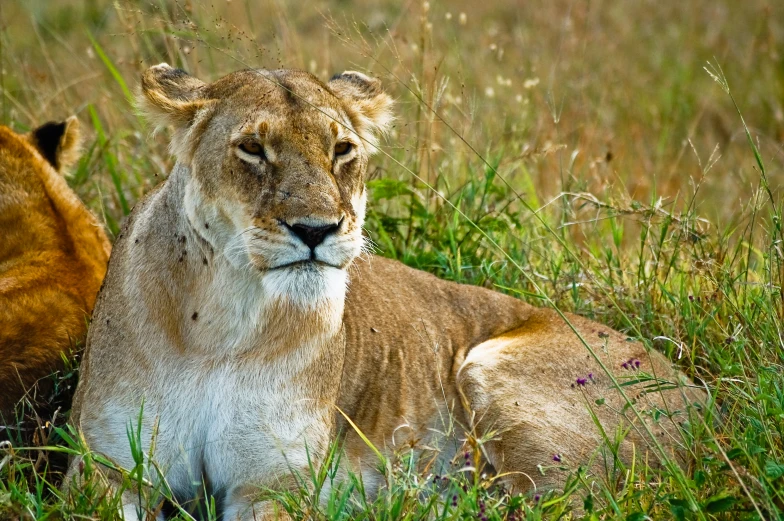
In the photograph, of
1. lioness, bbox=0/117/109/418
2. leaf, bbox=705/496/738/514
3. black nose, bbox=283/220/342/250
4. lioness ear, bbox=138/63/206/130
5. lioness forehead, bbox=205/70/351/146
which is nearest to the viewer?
leaf, bbox=705/496/738/514

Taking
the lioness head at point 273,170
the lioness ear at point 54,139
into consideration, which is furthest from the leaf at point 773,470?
the lioness ear at point 54,139

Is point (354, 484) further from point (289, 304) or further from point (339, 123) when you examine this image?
point (339, 123)

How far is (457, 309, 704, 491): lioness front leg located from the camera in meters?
4.16

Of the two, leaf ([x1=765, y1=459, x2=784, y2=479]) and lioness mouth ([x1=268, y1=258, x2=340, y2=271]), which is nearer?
leaf ([x1=765, y1=459, x2=784, y2=479])

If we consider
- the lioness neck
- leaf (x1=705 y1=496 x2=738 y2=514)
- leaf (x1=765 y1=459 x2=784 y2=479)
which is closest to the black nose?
the lioness neck

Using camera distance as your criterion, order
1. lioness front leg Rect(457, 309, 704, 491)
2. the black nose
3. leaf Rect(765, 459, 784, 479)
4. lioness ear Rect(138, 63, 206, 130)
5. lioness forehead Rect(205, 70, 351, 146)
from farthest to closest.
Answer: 1. lioness front leg Rect(457, 309, 704, 491)
2. lioness ear Rect(138, 63, 206, 130)
3. lioness forehead Rect(205, 70, 351, 146)
4. the black nose
5. leaf Rect(765, 459, 784, 479)

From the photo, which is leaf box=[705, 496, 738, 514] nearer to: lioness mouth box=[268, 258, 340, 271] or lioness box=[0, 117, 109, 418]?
lioness mouth box=[268, 258, 340, 271]

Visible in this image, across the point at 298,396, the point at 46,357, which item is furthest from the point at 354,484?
the point at 46,357

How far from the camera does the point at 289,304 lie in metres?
3.84

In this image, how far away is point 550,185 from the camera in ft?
25.3

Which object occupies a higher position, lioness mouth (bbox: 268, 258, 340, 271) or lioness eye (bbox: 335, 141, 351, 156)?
lioness eye (bbox: 335, 141, 351, 156)

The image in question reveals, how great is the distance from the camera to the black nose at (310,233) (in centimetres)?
339

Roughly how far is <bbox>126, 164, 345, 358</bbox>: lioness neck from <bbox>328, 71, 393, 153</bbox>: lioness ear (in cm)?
72

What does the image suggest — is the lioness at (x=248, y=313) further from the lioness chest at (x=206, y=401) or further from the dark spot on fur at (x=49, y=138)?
the dark spot on fur at (x=49, y=138)
